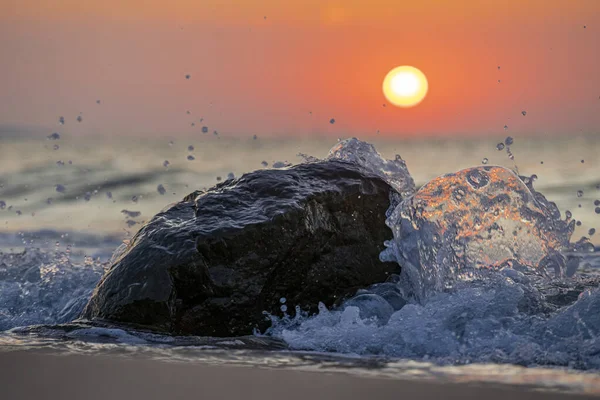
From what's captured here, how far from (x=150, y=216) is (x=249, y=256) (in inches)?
220

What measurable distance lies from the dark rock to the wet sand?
1162 mm

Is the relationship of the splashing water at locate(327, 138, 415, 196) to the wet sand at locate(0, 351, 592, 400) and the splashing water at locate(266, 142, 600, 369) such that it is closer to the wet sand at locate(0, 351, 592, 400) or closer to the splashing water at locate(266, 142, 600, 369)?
Result: the splashing water at locate(266, 142, 600, 369)

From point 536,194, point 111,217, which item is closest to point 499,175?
point 536,194

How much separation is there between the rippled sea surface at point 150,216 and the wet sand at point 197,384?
16 centimetres

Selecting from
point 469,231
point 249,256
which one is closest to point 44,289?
point 249,256

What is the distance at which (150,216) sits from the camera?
9.43 metres

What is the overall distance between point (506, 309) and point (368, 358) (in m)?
0.93

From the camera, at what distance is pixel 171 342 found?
344 cm

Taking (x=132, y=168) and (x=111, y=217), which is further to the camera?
(x=132, y=168)

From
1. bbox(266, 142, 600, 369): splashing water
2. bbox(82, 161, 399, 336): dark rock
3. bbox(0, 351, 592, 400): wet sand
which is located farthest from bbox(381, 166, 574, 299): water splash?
bbox(0, 351, 592, 400): wet sand

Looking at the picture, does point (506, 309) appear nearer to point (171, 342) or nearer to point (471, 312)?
point (471, 312)

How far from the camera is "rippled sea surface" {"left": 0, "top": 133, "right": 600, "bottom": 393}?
293 centimetres

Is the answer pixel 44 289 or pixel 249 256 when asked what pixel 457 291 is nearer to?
pixel 249 256

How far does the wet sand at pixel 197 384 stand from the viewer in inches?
89.7
